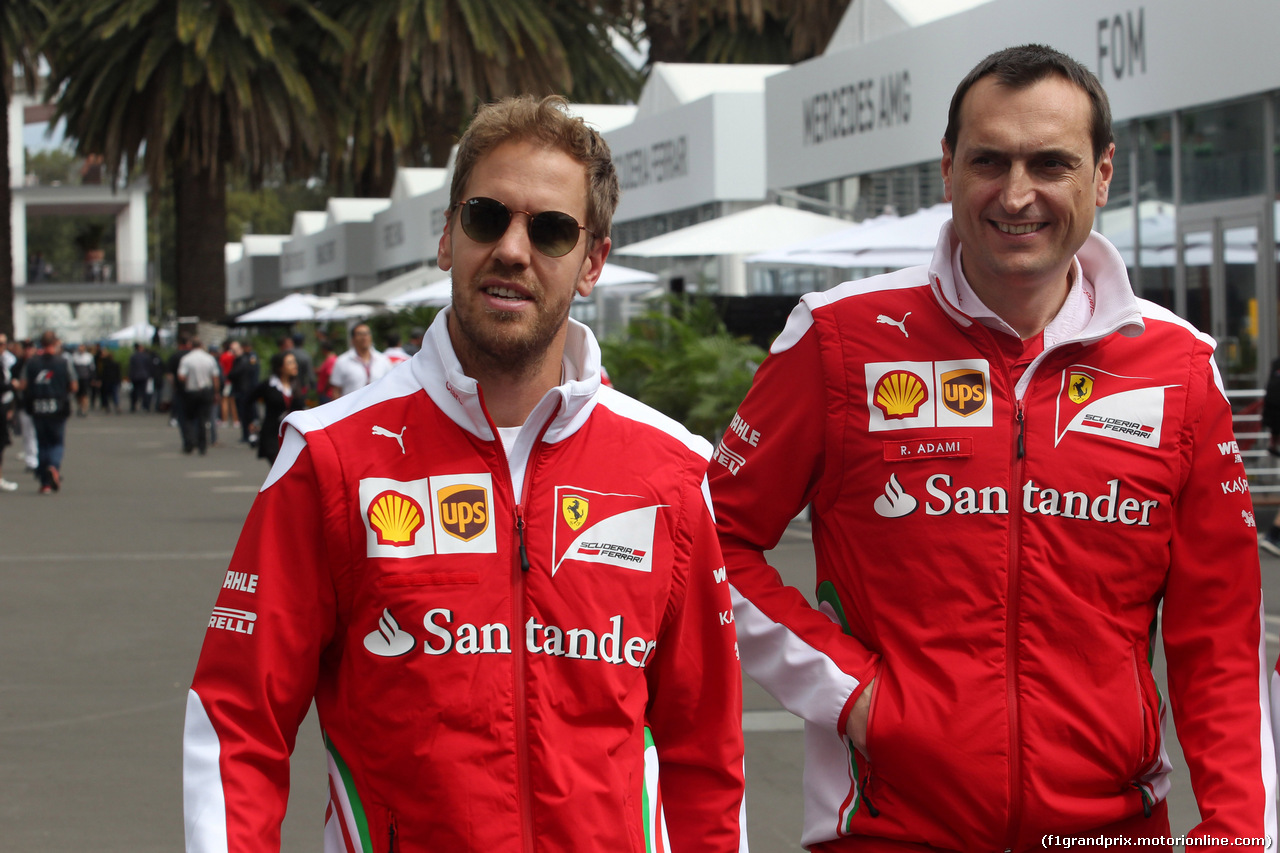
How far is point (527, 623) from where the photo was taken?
8.21ft

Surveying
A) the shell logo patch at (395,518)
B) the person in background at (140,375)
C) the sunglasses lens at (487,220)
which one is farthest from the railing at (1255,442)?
the person in background at (140,375)

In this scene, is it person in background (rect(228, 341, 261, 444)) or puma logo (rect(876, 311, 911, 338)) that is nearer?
puma logo (rect(876, 311, 911, 338))

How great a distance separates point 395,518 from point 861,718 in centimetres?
88

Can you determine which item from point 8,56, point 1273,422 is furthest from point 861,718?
point 8,56

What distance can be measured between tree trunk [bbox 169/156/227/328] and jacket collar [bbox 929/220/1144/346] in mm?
34276

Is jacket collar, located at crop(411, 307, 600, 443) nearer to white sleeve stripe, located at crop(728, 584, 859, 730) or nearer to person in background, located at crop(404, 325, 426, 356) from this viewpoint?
white sleeve stripe, located at crop(728, 584, 859, 730)

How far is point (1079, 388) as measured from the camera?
2863 millimetres

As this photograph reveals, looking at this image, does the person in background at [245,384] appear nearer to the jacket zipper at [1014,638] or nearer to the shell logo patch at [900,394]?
the shell logo patch at [900,394]

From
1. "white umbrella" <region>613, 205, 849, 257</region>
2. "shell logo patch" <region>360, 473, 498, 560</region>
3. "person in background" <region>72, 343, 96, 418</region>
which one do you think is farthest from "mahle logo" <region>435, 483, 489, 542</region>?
"person in background" <region>72, 343, 96, 418</region>

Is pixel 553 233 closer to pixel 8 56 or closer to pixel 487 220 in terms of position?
pixel 487 220

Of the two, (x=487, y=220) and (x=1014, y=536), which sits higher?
(x=487, y=220)

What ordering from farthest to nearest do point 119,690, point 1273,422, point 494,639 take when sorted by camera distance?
point 1273,422
point 119,690
point 494,639

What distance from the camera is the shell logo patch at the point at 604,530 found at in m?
2.55

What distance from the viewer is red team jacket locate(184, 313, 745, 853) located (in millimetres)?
2434
